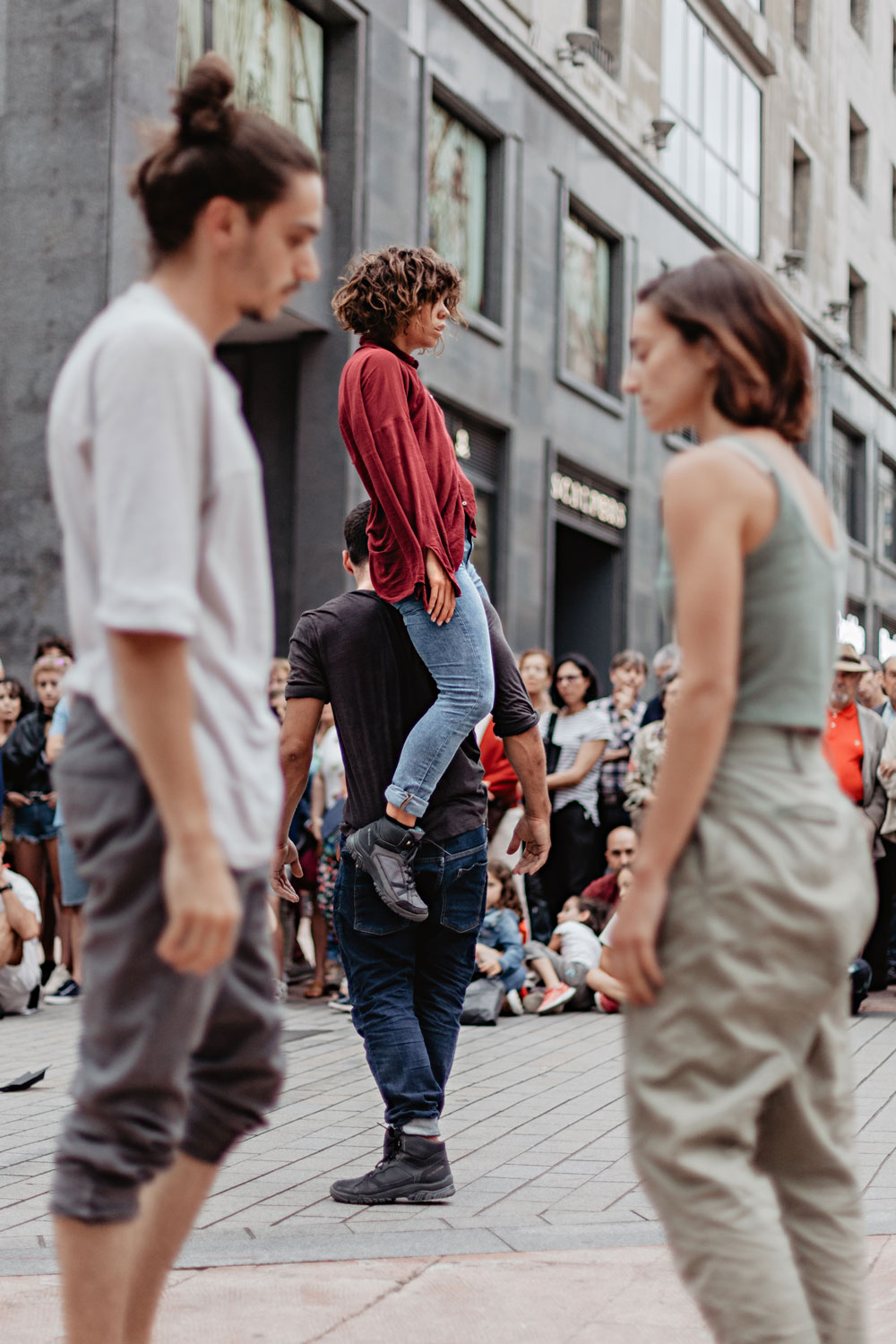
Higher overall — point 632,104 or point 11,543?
point 632,104

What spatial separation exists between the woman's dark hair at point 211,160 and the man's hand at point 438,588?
2.22 metres

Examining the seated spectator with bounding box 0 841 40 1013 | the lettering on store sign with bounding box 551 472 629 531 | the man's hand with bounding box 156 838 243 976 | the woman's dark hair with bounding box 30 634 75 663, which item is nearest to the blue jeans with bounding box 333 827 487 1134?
the man's hand with bounding box 156 838 243 976

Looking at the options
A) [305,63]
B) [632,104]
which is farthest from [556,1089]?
[632,104]

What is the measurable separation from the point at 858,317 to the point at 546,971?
29.0 metres

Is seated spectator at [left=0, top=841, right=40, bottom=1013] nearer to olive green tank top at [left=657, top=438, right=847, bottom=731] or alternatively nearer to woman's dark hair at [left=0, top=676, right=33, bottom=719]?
woman's dark hair at [left=0, top=676, right=33, bottom=719]

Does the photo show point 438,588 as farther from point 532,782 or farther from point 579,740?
point 579,740

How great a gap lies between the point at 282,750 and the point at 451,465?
99cm

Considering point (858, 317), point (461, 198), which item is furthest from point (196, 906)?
point (858, 317)

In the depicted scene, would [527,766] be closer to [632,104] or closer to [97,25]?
[97,25]

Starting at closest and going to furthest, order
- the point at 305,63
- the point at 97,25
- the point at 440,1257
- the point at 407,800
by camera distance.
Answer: the point at 440,1257 < the point at 407,800 < the point at 97,25 < the point at 305,63

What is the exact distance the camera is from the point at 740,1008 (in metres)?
2.37

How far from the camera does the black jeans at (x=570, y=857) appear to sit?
11125 millimetres

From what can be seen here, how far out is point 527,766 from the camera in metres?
5.07

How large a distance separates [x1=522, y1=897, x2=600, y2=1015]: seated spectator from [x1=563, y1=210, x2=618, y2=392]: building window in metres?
12.7
